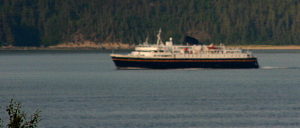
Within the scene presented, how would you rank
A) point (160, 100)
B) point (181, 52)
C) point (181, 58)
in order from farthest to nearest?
point (181, 52)
point (181, 58)
point (160, 100)

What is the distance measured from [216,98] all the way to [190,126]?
29275 mm

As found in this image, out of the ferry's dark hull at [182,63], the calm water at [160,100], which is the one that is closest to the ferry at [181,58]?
the ferry's dark hull at [182,63]

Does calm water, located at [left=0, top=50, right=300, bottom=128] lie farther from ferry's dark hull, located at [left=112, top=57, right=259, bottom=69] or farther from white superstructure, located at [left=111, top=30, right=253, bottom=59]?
white superstructure, located at [left=111, top=30, right=253, bottom=59]

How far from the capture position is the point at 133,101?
322ft

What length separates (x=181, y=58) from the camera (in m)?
175

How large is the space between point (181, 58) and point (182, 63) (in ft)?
6.43

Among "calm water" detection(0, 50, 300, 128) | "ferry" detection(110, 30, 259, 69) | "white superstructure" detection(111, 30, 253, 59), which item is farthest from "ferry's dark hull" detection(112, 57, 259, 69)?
"calm water" detection(0, 50, 300, 128)

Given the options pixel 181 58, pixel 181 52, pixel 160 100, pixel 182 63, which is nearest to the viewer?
pixel 160 100

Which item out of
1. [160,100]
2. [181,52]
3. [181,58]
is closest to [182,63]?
[181,58]

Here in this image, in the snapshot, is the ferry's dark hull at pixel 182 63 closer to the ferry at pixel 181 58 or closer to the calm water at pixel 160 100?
the ferry at pixel 181 58

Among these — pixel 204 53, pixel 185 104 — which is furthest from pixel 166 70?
pixel 185 104

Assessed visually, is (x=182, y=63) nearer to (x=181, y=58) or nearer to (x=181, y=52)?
(x=181, y=58)

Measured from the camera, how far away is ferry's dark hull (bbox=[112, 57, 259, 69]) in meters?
174

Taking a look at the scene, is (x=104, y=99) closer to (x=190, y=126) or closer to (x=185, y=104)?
(x=185, y=104)
